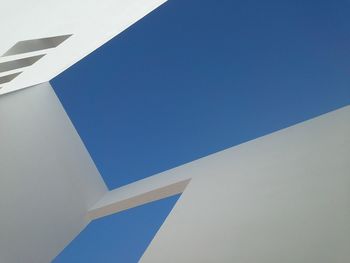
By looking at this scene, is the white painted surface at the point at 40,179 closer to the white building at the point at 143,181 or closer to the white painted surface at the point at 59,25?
the white building at the point at 143,181

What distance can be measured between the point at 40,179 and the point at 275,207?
538cm

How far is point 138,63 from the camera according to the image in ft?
28.4

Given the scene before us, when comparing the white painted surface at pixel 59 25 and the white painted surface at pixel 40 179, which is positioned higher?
the white painted surface at pixel 59 25

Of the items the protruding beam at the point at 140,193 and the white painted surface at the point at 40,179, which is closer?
the white painted surface at the point at 40,179

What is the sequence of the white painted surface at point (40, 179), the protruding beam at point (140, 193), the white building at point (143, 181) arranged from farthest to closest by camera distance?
1. the protruding beam at point (140, 193)
2. the white painted surface at point (40, 179)
3. the white building at point (143, 181)

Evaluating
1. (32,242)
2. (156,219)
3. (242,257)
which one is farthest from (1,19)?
(156,219)

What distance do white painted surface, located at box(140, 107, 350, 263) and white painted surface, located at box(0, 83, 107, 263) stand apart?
321 cm

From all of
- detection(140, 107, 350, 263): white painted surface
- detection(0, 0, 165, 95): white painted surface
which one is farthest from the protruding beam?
detection(0, 0, 165, 95): white painted surface

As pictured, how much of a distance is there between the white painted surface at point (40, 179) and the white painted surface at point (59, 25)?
0.65m

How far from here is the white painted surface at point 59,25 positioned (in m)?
3.79

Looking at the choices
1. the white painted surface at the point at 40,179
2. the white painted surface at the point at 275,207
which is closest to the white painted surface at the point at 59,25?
the white painted surface at the point at 40,179

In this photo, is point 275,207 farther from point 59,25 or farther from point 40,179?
point 40,179

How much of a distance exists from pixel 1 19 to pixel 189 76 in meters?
5.15

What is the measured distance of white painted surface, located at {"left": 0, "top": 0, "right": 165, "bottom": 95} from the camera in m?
3.79
